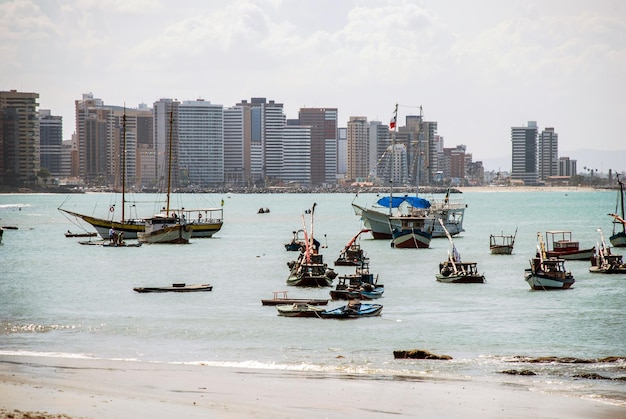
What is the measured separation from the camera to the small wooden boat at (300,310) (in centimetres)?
4838

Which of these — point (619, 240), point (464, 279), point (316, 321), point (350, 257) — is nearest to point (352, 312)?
point (316, 321)

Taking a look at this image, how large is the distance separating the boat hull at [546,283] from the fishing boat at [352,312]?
15682 mm

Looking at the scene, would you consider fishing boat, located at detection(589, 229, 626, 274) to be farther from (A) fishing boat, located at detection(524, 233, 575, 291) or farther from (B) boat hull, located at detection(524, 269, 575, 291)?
(B) boat hull, located at detection(524, 269, 575, 291)

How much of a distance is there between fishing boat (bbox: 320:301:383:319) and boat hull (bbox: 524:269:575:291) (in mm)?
15682

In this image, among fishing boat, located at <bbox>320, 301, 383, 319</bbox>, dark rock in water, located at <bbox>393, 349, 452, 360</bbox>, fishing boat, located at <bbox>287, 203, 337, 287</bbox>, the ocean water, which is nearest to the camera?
the ocean water

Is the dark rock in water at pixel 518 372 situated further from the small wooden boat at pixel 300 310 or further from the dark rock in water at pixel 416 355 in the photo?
the small wooden boat at pixel 300 310

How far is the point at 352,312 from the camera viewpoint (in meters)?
48.2

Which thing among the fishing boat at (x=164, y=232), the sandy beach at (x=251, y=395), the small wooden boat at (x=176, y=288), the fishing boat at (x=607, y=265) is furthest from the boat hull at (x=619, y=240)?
the sandy beach at (x=251, y=395)

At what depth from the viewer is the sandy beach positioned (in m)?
27.6

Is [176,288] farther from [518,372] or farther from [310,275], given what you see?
[518,372]

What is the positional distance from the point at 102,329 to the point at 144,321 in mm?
2985

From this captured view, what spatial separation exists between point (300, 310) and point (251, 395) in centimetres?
1817

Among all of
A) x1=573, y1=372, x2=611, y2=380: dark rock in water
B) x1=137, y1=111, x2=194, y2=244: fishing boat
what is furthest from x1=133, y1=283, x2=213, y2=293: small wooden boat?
x1=137, y1=111, x2=194, y2=244: fishing boat

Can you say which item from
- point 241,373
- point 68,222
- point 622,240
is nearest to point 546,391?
point 241,373
